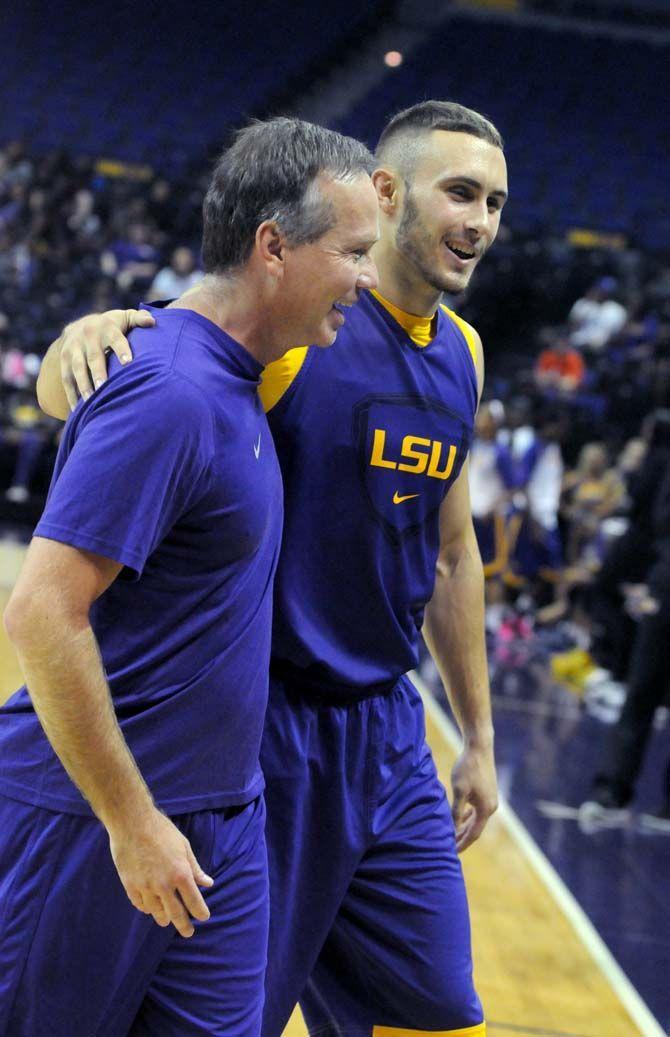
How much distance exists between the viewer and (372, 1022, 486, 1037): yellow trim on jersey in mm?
2381

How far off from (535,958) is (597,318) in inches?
413

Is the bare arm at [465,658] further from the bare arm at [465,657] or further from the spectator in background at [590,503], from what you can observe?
the spectator in background at [590,503]

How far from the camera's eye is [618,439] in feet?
39.4

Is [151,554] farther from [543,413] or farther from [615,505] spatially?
[543,413]

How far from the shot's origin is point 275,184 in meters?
1.81

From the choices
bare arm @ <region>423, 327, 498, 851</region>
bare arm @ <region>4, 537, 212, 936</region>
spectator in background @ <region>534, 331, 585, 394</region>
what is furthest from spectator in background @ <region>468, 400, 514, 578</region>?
bare arm @ <region>4, 537, 212, 936</region>

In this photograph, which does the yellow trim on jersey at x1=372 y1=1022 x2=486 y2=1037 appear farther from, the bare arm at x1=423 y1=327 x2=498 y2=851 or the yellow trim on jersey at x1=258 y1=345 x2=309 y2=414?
the yellow trim on jersey at x1=258 y1=345 x2=309 y2=414

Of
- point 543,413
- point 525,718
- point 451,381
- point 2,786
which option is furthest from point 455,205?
point 543,413

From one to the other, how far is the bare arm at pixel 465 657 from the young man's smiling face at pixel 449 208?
0.25 m

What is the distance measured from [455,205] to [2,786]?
1.29 metres

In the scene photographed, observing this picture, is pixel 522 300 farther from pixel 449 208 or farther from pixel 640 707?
pixel 449 208

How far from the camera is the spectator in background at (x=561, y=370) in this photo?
12703 millimetres

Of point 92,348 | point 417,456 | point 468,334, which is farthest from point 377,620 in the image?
point 92,348

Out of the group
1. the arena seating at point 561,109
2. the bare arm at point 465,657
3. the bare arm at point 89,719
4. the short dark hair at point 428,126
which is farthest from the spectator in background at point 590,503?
the bare arm at point 89,719
